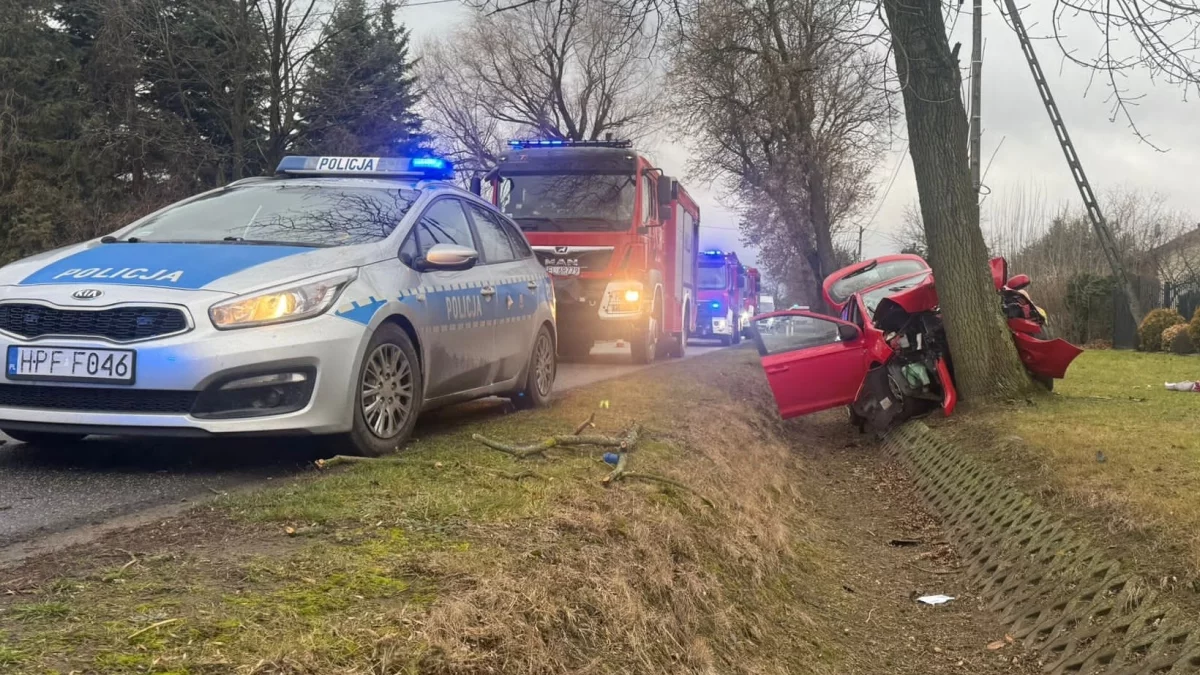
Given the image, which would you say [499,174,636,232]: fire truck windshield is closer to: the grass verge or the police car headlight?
the grass verge

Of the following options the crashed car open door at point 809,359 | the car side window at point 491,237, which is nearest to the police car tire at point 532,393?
the car side window at point 491,237

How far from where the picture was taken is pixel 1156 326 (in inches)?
803

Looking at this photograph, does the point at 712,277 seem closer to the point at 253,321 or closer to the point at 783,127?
the point at 783,127

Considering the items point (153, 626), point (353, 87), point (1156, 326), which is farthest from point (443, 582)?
point (353, 87)

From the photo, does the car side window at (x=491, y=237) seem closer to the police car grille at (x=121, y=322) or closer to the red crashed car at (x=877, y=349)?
the police car grille at (x=121, y=322)

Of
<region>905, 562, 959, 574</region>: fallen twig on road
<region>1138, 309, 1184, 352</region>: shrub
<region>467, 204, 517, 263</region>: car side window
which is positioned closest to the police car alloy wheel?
<region>467, 204, 517, 263</region>: car side window

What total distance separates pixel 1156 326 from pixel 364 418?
2024 centimetres

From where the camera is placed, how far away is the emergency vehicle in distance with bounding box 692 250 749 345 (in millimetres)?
33031

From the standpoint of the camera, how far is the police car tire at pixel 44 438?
188 inches

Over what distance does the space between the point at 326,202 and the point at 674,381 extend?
5.58m

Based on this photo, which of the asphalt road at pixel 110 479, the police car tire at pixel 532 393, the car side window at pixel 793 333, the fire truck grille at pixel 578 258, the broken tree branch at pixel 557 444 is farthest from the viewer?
the fire truck grille at pixel 578 258

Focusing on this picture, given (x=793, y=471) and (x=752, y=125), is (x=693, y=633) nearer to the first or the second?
(x=793, y=471)

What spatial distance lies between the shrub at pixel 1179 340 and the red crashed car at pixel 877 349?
37.4ft

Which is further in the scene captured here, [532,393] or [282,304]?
[532,393]
